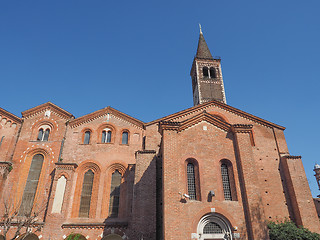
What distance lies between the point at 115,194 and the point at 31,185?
6.70 metres

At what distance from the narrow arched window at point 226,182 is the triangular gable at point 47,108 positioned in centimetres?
1485

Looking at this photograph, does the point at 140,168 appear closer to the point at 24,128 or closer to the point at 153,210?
the point at 153,210

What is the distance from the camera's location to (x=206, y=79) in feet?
117

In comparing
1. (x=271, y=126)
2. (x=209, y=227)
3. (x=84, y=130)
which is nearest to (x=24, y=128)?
(x=84, y=130)

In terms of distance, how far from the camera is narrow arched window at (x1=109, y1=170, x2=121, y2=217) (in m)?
19.8

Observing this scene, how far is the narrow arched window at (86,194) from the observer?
19.8 metres

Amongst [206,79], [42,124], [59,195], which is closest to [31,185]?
[59,195]

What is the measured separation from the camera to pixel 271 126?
76.7ft

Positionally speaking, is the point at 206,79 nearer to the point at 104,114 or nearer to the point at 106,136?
the point at 104,114

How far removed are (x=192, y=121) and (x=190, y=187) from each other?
12.9 ft

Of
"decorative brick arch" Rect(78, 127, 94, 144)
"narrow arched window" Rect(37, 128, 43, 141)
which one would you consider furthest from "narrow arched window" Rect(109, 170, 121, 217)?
"narrow arched window" Rect(37, 128, 43, 141)

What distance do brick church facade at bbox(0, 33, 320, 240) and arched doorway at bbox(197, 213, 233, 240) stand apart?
49mm

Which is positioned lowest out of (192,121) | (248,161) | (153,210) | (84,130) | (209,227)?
(209,227)

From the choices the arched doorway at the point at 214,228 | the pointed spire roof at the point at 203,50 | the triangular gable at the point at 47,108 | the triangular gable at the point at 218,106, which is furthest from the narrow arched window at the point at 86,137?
the pointed spire roof at the point at 203,50
